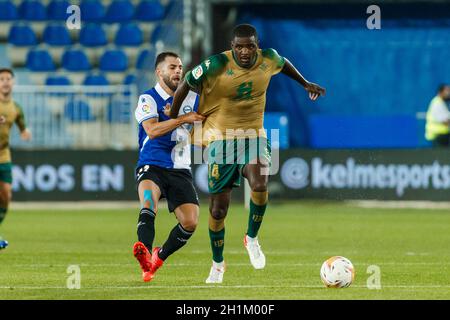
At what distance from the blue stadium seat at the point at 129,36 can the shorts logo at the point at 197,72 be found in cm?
1804

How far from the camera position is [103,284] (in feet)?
35.9

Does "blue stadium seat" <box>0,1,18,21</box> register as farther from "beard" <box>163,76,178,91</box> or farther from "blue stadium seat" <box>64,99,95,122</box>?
"beard" <box>163,76,178,91</box>

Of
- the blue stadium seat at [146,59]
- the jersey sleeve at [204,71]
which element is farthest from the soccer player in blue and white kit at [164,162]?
the blue stadium seat at [146,59]

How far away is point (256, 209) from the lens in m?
11.4

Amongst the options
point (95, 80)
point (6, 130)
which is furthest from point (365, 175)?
point (6, 130)

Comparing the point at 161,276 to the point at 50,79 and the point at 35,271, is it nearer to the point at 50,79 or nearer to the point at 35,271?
→ the point at 35,271

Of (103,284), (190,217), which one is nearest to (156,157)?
(190,217)

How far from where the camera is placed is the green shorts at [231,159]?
36.5 feet

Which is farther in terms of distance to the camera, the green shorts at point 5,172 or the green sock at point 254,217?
the green shorts at point 5,172

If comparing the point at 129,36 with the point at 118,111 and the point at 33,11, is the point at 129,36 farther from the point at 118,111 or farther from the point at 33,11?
the point at 118,111

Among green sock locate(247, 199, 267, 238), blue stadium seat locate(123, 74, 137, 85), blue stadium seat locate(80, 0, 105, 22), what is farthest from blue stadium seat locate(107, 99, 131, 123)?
green sock locate(247, 199, 267, 238)

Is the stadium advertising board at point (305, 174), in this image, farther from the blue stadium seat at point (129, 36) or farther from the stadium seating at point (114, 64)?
the blue stadium seat at point (129, 36)

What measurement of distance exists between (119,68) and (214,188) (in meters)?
17.5

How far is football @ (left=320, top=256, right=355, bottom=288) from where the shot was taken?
407 inches
